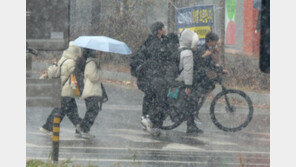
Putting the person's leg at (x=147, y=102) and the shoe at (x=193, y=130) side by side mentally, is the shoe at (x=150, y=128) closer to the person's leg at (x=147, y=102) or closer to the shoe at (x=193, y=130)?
the person's leg at (x=147, y=102)

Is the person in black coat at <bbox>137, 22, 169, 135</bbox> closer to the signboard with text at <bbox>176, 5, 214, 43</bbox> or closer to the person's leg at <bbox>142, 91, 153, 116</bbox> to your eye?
the person's leg at <bbox>142, 91, 153, 116</bbox>

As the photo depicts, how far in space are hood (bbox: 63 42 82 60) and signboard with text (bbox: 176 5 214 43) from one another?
14.9 ft

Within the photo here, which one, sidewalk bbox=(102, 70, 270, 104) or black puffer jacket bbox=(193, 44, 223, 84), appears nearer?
black puffer jacket bbox=(193, 44, 223, 84)

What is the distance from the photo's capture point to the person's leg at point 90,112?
348 inches

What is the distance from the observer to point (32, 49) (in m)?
5.87

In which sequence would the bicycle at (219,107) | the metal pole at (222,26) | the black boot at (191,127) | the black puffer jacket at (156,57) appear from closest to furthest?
the black puffer jacket at (156,57)
the bicycle at (219,107)
the black boot at (191,127)
the metal pole at (222,26)

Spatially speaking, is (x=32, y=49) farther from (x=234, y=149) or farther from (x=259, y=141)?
(x=259, y=141)

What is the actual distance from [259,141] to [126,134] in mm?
2103

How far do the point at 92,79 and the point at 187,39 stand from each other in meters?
1.64

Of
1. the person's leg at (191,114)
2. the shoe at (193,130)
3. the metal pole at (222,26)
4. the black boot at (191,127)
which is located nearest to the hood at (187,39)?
the person's leg at (191,114)

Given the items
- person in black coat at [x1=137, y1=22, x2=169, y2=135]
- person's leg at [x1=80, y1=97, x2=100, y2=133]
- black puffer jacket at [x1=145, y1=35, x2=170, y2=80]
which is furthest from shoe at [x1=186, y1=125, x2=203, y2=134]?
person's leg at [x1=80, y1=97, x2=100, y2=133]

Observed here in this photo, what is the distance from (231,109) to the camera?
9.69 m

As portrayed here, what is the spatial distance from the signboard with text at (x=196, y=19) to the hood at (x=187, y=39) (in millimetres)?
3476

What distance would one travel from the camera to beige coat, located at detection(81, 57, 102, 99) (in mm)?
8711
